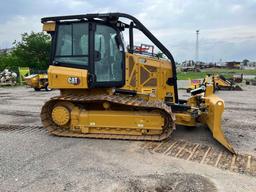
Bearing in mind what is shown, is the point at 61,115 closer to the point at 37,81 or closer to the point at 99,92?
the point at 99,92

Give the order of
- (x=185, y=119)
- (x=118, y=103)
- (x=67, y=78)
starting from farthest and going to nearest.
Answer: (x=185, y=119) → (x=67, y=78) → (x=118, y=103)

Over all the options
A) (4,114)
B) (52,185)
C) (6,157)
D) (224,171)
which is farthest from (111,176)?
(4,114)

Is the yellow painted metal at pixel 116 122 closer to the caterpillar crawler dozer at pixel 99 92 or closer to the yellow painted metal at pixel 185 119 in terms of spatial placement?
the caterpillar crawler dozer at pixel 99 92

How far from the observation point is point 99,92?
7.56 meters

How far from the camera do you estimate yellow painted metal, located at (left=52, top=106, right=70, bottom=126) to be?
727cm

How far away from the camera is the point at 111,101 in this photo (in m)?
6.99

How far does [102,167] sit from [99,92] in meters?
2.54

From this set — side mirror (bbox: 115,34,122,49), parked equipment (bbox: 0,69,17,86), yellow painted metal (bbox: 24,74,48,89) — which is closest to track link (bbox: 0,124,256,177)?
side mirror (bbox: 115,34,122,49)

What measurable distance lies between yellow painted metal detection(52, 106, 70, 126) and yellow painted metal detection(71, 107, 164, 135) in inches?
5.3

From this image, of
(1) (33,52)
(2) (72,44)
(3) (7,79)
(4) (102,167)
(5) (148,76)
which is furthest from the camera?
(1) (33,52)

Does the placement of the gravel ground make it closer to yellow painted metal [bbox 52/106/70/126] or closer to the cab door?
yellow painted metal [bbox 52/106/70/126]

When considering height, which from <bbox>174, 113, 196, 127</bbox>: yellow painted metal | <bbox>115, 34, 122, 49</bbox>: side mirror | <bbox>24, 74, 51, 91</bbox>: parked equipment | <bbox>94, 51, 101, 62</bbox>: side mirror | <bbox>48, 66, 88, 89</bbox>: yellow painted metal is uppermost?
<bbox>115, 34, 122, 49</bbox>: side mirror

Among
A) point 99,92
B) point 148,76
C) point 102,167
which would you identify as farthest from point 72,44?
point 102,167

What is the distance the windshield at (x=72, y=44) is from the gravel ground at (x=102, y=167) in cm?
174
